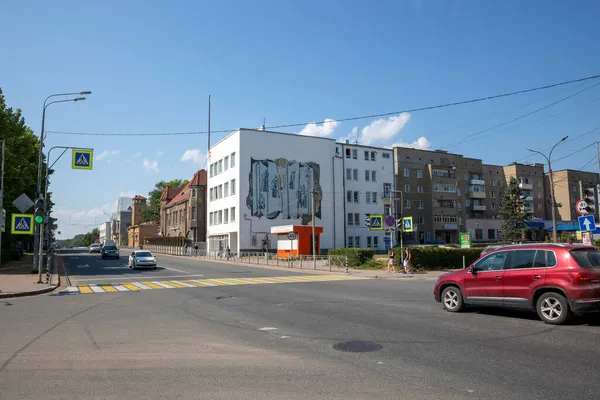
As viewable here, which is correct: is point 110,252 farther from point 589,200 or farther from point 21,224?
point 589,200

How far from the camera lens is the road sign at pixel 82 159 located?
74.3 feet

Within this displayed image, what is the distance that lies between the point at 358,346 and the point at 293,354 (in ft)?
3.94

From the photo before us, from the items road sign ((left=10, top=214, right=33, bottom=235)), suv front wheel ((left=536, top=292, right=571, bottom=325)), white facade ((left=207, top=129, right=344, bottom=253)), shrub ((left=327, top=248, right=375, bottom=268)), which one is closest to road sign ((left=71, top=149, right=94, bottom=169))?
road sign ((left=10, top=214, right=33, bottom=235))

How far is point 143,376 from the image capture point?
19.9 ft

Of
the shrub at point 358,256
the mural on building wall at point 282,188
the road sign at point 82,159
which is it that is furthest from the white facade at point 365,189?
the road sign at point 82,159

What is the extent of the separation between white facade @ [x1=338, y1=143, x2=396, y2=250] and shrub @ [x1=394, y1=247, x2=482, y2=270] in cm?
3068

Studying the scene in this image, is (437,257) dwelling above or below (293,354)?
above

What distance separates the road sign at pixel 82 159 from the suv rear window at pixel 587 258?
Answer: 2142cm

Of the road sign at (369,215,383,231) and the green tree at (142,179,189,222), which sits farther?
the green tree at (142,179,189,222)

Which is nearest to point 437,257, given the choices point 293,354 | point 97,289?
point 97,289

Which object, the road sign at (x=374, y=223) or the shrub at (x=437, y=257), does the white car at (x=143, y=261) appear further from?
the road sign at (x=374, y=223)

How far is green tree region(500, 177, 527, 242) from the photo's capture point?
2589 inches

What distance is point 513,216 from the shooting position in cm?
6619

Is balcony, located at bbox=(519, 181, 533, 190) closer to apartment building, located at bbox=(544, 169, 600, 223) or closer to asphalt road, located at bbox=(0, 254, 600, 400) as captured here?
apartment building, located at bbox=(544, 169, 600, 223)
